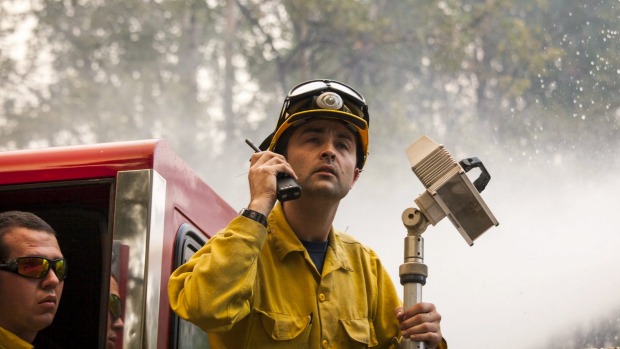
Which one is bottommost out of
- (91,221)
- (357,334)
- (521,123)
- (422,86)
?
(357,334)

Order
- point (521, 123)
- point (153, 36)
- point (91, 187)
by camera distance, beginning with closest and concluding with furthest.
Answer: point (91, 187)
point (521, 123)
point (153, 36)

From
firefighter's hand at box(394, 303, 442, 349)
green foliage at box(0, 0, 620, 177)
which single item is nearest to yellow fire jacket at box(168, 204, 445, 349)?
firefighter's hand at box(394, 303, 442, 349)

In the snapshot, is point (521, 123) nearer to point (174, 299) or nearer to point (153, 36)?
point (174, 299)

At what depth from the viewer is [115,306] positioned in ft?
9.43

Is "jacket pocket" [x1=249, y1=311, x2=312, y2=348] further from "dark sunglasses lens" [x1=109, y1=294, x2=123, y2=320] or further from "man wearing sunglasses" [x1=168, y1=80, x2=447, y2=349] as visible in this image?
"dark sunglasses lens" [x1=109, y1=294, x2=123, y2=320]

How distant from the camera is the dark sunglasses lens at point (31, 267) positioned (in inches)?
115

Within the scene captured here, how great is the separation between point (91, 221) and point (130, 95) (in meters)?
13.6

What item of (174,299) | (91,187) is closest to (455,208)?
(174,299)

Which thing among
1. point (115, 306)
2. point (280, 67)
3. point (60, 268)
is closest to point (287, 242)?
point (115, 306)

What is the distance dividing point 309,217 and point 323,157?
0.20m

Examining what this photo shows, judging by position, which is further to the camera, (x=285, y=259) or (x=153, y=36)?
(x=153, y=36)

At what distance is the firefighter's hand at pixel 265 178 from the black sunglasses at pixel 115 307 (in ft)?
1.66

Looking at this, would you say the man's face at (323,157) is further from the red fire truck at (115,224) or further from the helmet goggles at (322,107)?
the red fire truck at (115,224)

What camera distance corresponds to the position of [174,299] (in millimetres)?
2719
